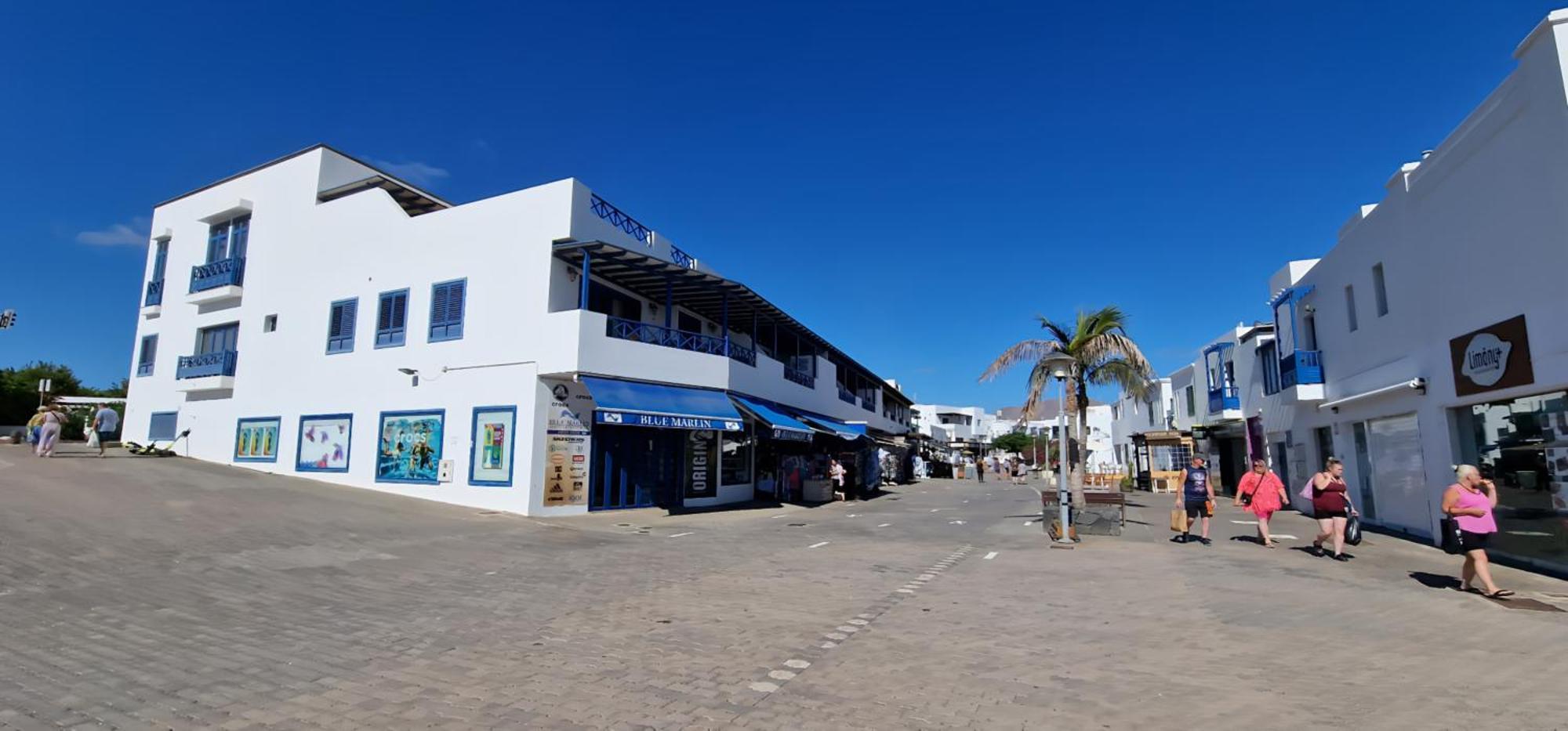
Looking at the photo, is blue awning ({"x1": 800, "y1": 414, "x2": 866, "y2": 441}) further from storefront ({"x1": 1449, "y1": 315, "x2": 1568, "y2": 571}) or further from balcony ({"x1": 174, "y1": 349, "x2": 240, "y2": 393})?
balcony ({"x1": 174, "y1": 349, "x2": 240, "y2": 393})

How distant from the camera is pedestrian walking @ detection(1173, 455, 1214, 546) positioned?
14.2 metres

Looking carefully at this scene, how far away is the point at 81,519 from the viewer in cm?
1161

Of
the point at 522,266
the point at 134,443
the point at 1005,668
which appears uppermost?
the point at 522,266

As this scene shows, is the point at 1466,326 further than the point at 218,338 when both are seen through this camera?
No

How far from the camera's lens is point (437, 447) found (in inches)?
755

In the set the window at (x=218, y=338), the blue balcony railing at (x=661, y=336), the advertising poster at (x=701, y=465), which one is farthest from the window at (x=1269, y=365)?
the window at (x=218, y=338)

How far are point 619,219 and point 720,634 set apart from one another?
54.8 feet

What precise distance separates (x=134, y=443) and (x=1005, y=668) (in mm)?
31298

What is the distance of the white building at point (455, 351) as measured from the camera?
60.5 feet

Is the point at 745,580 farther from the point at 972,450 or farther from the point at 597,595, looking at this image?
the point at 972,450

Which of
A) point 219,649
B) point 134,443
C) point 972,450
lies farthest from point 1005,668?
point 972,450

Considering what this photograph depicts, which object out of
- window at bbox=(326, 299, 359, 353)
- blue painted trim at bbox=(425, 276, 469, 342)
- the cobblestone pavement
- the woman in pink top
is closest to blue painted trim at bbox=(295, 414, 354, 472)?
window at bbox=(326, 299, 359, 353)

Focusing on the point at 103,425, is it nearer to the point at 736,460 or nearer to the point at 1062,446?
the point at 736,460

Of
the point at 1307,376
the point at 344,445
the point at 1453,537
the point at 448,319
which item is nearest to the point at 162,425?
the point at 344,445
